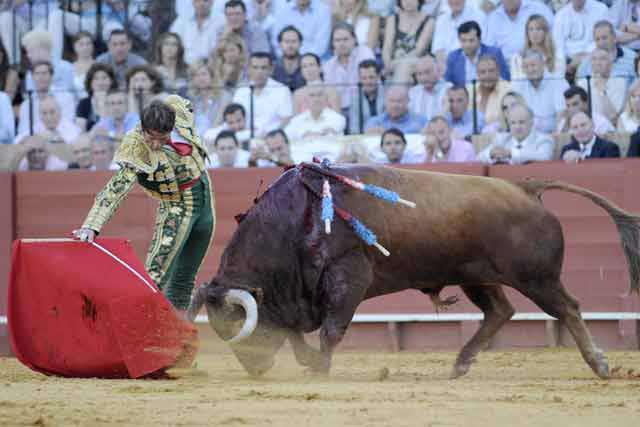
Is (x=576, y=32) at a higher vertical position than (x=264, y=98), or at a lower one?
higher

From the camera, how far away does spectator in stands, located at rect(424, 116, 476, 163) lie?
8.11 meters

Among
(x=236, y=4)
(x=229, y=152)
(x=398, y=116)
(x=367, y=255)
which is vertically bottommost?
(x=367, y=255)

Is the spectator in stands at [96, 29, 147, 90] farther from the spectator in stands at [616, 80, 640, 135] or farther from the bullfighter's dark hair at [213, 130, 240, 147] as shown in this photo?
the spectator in stands at [616, 80, 640, 135]

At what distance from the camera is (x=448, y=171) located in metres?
7.92

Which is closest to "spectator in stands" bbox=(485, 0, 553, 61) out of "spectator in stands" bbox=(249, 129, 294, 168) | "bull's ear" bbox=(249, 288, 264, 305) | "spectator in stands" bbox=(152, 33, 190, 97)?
"spectator in stands" bbox=(249, 129, 294, 168)

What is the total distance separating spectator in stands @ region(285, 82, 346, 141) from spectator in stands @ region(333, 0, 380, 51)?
62 cm

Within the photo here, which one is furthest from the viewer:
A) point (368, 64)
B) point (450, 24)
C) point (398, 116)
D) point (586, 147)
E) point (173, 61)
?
point (173, 61)

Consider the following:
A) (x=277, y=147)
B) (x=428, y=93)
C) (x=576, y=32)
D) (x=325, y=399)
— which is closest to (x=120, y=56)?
(x=277, y=147)

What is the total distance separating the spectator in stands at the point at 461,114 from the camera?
27.2 feet

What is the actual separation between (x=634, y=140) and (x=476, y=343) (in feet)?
8.51

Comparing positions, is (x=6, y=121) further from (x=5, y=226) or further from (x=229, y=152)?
(x=229, y=152)

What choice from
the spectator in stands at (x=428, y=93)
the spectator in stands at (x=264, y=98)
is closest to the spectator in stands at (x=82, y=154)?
the spectator in stands at (x=264, y=98)

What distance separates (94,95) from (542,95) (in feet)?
10.7

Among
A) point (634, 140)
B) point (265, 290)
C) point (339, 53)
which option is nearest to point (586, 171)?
point (634, 140)
